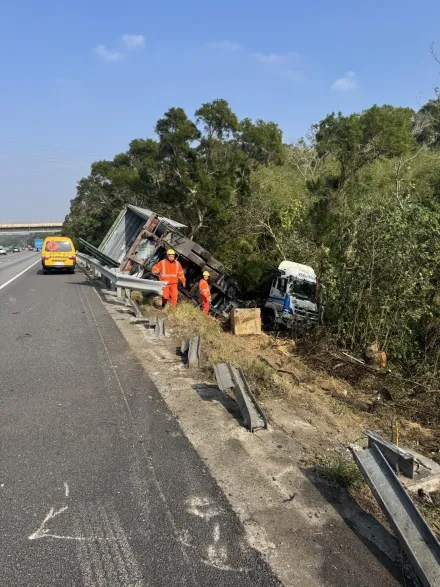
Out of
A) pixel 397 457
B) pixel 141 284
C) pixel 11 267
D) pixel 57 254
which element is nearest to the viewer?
pixel 397 457

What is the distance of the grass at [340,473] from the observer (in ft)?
10.8

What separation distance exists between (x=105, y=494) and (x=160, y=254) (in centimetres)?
1129

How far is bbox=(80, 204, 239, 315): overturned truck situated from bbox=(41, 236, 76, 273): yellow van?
6035 millimetres

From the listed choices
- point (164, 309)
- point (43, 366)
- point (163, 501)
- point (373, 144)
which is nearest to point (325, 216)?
point (164, 309)

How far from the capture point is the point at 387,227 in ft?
28.7

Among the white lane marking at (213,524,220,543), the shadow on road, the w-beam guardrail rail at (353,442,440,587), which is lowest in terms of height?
the shadow on road

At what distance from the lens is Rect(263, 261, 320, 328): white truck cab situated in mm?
13437

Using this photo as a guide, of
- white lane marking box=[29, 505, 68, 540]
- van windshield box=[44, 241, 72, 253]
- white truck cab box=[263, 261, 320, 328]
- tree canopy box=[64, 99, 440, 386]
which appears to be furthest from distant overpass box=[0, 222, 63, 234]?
white lane marking box=[29, 505, 68, 540]

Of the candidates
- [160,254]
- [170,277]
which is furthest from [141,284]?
[160,254]

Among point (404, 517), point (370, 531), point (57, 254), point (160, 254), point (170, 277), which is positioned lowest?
point (370, 531)

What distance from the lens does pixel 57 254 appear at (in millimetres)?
21578

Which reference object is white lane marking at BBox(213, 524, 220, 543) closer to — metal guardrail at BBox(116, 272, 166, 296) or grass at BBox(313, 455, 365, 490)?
grass at BBox(313, 455, 365, 490)

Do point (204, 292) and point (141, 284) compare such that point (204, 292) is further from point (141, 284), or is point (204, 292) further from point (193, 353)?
point (193, 353)

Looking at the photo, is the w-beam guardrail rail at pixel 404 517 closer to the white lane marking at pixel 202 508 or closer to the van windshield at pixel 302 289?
the white lane marking at pixel 202 508
